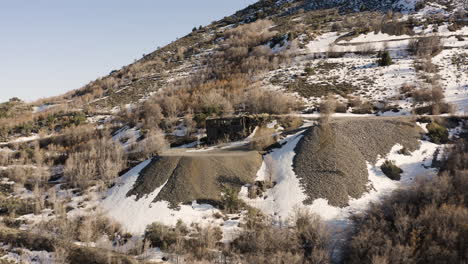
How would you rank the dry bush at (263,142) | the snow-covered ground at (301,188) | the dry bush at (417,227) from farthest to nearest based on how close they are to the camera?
the dry bush at (263,142)
the snow-covered ground at (301,188)
the dry bush at (417,227)

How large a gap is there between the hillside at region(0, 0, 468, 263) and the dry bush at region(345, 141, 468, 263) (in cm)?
8

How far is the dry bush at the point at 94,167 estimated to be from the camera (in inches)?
918

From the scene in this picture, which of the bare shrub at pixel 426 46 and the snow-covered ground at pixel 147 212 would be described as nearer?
the snow-covered ground at pixel 147 212

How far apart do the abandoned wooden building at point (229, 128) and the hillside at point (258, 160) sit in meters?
0.11

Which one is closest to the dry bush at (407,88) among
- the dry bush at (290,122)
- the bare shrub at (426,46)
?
the bare shrub at (426,46)

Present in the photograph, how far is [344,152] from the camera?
2233cm

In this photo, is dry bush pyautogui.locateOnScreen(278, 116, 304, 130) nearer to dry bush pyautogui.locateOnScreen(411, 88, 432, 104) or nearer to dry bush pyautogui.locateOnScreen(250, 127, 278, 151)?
dry bush pyautogui.locateOnScreen(250, 127, 278, 151)

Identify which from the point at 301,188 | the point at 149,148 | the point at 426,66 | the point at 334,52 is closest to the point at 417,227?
the point at 301,188

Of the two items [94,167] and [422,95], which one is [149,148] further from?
[422,95]

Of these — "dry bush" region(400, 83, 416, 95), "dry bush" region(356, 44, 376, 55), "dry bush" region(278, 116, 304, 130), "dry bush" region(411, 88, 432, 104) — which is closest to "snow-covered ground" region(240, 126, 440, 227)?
"dry bush" region(278, 116, 304, 130)

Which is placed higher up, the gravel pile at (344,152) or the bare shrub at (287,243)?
the gravel pile at (344,152)

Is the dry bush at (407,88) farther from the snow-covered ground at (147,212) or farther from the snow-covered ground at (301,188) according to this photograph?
the snow-covered ground at (147,212)

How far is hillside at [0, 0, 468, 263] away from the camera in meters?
15.9

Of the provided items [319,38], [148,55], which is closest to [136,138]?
[319,38]
